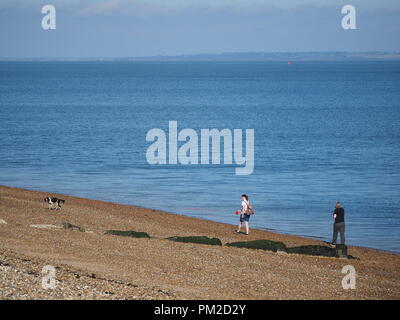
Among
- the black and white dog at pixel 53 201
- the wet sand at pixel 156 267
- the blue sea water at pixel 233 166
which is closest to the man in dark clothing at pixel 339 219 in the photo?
the wet sand at pixel 156 267

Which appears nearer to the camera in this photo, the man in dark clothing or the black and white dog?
the man in dark clothing

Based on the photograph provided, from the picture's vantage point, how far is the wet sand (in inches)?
579

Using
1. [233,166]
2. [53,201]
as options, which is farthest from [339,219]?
[233,166]

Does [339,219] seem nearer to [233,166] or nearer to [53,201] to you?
[53,201]

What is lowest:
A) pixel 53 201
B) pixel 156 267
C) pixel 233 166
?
pixel 156 267

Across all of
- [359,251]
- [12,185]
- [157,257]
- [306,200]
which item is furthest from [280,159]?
→ [157,257]

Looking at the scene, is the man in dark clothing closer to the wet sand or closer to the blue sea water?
the wet sand

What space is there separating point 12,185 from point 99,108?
6807 centimetres

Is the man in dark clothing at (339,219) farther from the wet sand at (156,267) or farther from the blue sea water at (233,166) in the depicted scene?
the blue sea water at (233,166)

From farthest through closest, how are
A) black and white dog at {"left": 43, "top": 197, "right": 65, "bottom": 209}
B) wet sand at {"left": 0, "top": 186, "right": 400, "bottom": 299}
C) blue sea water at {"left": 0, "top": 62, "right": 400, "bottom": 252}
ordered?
blue sea water at {"left": 0, "top": 62, "right": 400, "bottom": 252}
black and white dog at {"left": 43, "top": 197, "right": 65, "bottom": 209}
wet sand at {"left": 0, "top": 186, "right": 400, "bottom": 299}

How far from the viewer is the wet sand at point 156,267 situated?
14695mm

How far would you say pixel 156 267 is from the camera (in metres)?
17.8

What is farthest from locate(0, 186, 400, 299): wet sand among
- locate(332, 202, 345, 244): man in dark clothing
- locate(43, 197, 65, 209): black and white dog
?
locate(43, 197, 65, 209): black and white dog

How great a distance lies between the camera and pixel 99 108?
10650 cm
